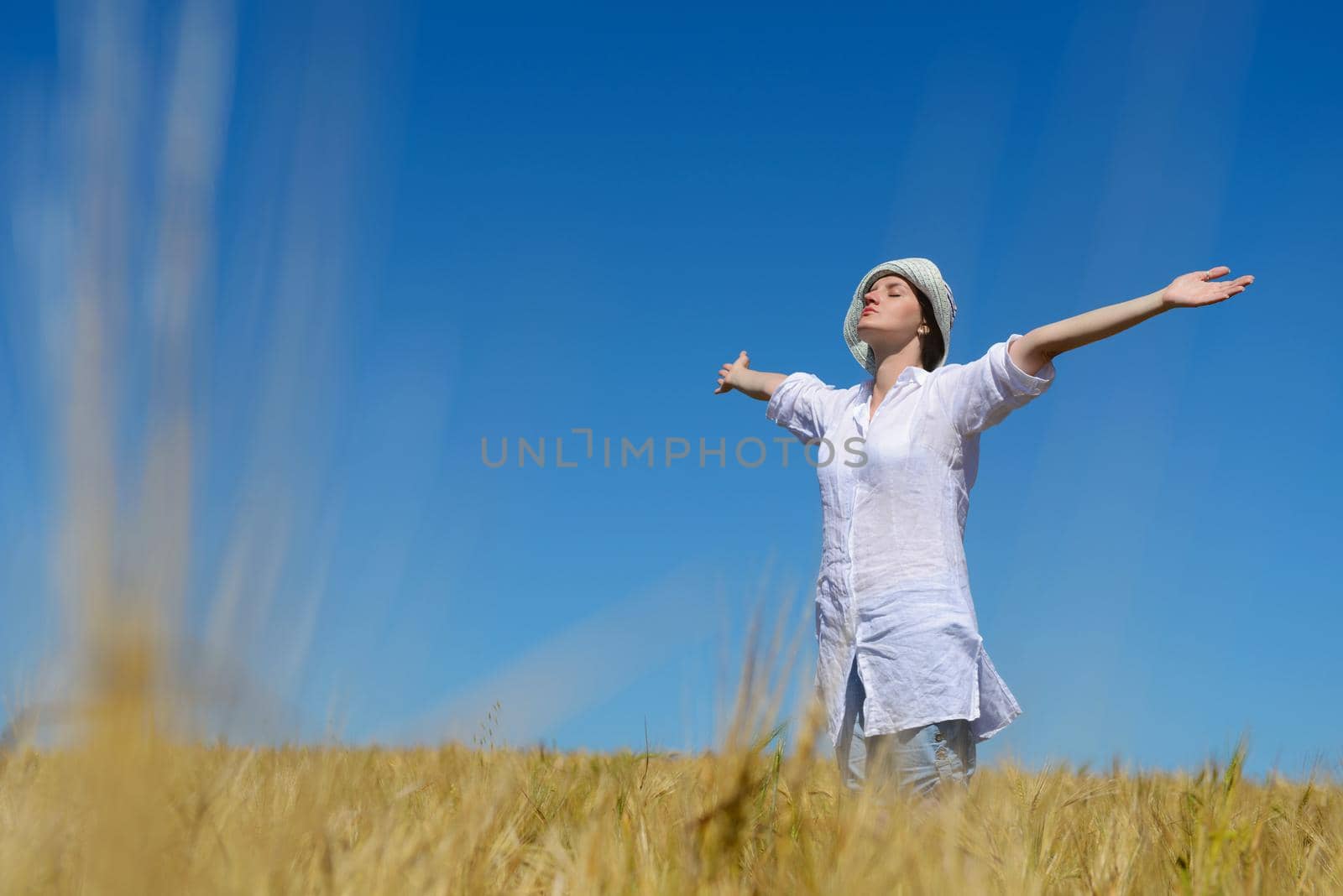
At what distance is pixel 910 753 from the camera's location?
9.62ft

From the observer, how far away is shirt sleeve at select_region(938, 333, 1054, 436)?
9.73ft

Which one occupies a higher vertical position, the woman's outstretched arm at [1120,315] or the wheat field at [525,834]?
the woman's outstretched arm at [1120,315]

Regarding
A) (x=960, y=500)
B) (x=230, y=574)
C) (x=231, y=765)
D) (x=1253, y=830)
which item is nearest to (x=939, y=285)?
(x=960, y=500)

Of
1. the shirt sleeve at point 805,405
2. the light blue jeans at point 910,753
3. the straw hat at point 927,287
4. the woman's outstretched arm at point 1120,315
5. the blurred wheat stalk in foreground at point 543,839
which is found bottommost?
the blurred wheat stalk in foreground at point 543,839

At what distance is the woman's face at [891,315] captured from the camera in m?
3.46

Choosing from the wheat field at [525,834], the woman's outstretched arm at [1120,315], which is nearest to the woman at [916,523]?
the woman's outstretched arm at [1120,315]

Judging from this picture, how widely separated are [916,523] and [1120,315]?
0.83m

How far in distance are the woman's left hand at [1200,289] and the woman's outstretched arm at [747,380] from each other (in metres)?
1.61

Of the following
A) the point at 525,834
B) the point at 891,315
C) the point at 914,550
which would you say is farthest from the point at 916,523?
the point at 525,834

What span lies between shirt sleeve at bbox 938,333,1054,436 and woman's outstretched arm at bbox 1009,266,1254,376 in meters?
0.04

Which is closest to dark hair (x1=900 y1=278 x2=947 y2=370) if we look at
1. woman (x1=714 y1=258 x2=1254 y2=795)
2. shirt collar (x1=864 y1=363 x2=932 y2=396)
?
woman (x1=714 y1=258 x2=1254 y2=795)

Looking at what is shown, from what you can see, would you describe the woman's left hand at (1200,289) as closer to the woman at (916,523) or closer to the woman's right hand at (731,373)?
the woman at (916,523)

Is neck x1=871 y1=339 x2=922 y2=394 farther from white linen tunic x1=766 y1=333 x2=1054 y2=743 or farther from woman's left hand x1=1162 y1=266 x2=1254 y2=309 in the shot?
woman's left hand x1=1162 y1=266 x2=1254 y2=309

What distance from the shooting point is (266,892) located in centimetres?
109
